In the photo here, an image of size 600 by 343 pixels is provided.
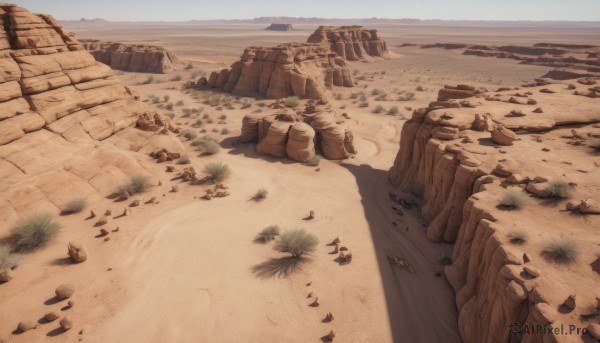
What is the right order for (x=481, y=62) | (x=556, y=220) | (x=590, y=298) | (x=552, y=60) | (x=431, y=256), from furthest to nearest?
(x=481, y=62)
(x=552, y=60)
(x=431, y=256)
(x=556, y=220)
(x=590, y=298)

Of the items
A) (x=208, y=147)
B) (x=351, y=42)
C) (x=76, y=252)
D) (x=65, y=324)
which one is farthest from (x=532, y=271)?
(x=351, y=42)

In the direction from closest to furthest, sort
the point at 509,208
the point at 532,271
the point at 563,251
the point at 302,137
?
1. the point at 532,271
2. the point at 563,251
3. the point at 509,208
4. the point at 302,137

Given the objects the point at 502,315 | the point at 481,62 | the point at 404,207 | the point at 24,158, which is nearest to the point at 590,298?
the point at 502,315

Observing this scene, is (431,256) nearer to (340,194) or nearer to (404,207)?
(404,207)

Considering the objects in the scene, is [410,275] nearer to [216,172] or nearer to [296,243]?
[296,243]

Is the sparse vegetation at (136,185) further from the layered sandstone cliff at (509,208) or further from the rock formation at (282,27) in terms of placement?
the rock formation at (282,27)
